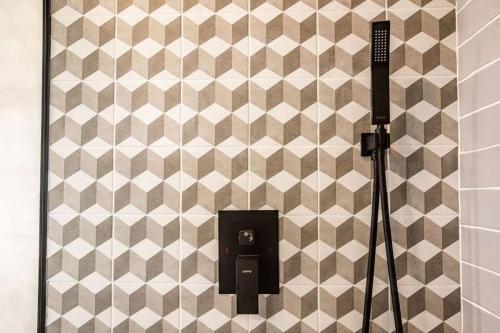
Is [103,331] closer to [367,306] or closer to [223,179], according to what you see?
[223,179]

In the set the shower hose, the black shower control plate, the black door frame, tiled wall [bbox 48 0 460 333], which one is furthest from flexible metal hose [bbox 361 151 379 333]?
the black door frame

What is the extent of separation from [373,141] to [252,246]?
0.48 m

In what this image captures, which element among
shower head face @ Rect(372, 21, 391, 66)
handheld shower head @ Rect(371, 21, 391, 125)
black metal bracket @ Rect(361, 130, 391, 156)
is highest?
shower head face @ Rect(372, 21, 391, 66)

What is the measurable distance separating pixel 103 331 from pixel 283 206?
27.2 inches

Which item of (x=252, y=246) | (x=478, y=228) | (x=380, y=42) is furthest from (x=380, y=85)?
(x=252, y=246)

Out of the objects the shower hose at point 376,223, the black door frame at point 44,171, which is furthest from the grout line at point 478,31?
the black door frame at point 44,171

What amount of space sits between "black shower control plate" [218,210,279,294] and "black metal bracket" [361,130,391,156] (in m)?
0.34

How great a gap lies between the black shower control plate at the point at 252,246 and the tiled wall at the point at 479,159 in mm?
569

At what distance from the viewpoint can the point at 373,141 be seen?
3.92 feet

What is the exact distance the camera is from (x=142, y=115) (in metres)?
1.31

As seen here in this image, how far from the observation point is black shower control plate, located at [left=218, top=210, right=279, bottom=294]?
50.0 inches

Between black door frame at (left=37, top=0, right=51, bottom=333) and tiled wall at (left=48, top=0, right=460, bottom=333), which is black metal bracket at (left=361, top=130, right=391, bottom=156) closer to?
tiled wall at (left=48, top=0, right=460, bottom=333)

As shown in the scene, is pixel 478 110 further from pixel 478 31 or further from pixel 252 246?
pixel 252 246

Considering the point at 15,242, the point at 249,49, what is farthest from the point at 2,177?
the point at 249,49
